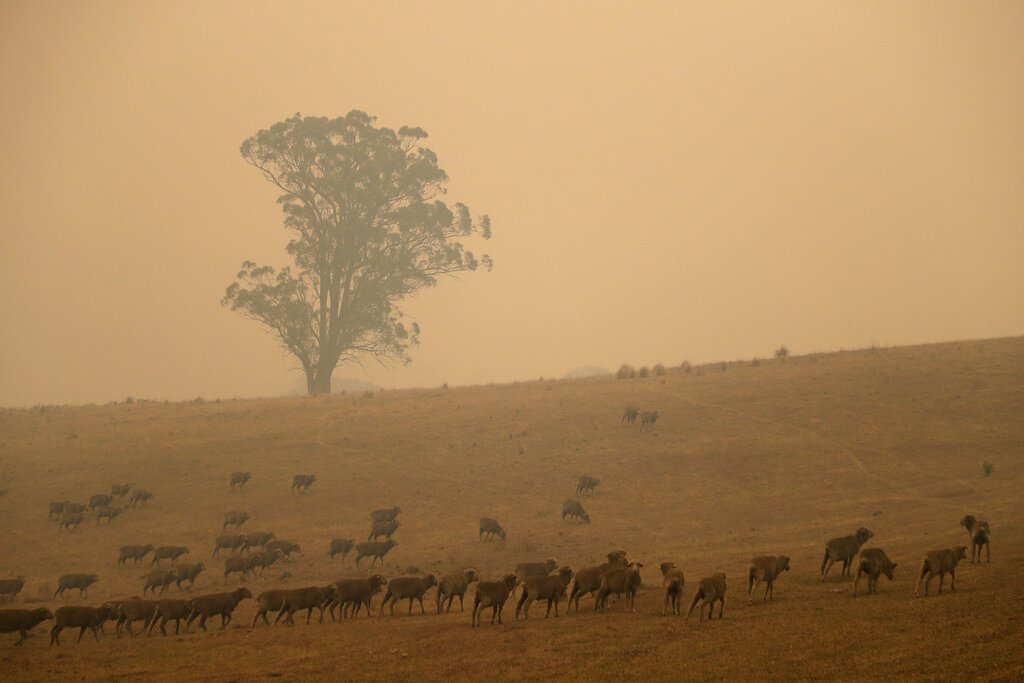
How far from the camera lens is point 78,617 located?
18078mm

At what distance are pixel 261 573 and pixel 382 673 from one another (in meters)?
12.5

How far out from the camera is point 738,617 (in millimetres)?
15789

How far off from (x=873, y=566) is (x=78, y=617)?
17159 mm

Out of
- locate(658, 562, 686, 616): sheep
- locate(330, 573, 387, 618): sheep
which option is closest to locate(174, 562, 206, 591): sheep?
locate(330, 573, 387, 618): sheep

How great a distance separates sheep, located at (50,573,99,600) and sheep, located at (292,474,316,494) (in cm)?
911

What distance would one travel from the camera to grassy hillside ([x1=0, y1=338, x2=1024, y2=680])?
14078 mm

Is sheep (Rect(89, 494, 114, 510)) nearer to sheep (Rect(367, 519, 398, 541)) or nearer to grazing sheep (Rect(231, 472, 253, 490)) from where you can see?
grazing sheep (Rect(231, 472, 253, 490))

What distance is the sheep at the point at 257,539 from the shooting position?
2646cm

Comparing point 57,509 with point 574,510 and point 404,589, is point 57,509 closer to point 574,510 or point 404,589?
point 404,589

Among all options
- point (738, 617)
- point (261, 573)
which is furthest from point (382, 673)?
point (261, 573)

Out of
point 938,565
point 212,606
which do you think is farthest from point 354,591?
point 938,565

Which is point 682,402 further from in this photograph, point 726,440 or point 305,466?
point 305,466

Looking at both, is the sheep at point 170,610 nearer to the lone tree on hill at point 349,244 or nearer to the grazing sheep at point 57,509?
the grazing sheep at point 57,509

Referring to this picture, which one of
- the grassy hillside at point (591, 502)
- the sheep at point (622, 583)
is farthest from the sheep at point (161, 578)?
the sheep at point (622, 583)
